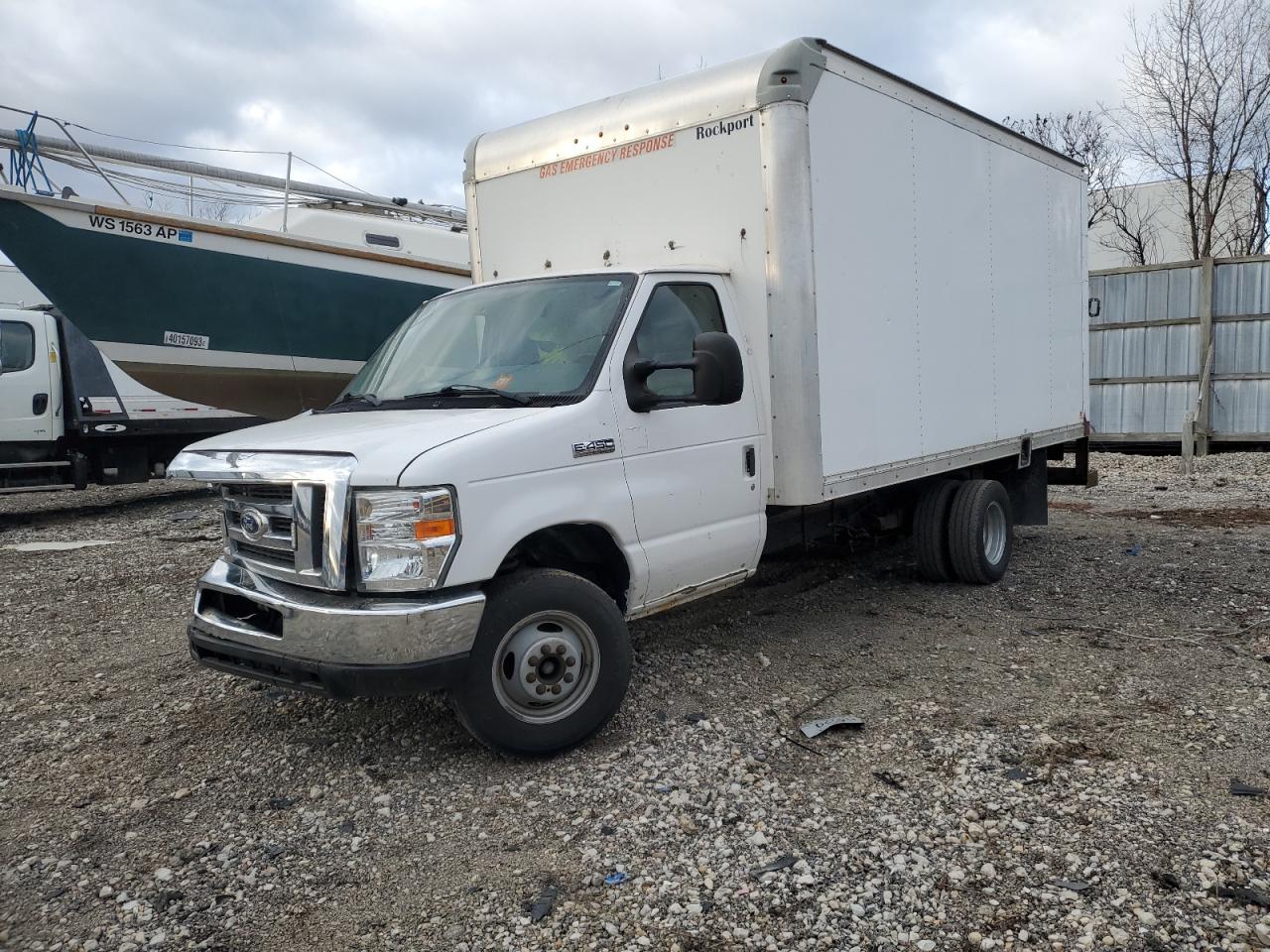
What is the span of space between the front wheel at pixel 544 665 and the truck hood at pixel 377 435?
67 centimetres

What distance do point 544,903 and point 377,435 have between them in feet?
6.14

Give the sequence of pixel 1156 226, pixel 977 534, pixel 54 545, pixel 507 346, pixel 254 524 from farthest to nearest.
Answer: pixel 1156 226
pixel 54 545
pixel 977 534
pixel 507 346
pixel 254 524

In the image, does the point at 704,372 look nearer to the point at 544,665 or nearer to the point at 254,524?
the point at 544,665

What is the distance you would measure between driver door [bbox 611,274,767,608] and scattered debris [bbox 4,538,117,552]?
24.0ft

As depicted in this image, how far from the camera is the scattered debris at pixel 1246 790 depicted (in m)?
3.57

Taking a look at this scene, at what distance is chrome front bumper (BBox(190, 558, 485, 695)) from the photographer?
140 inches

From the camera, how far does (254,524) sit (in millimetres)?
3924

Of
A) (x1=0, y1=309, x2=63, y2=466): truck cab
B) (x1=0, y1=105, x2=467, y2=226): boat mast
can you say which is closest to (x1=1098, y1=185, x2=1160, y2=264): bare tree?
(x1=0, y1=105, x2=467, y2=226): boat mast

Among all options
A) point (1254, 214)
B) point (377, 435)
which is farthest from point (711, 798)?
point (1254, 214)

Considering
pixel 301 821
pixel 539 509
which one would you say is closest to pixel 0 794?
pixel 301 821

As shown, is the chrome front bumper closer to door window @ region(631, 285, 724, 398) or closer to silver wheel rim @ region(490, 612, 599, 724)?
silver wheel rim @ region(490, 612, 599, 724)

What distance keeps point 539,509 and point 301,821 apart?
151 cm

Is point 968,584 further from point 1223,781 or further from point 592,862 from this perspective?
point 592,862

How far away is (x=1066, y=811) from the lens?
11.4 feet
